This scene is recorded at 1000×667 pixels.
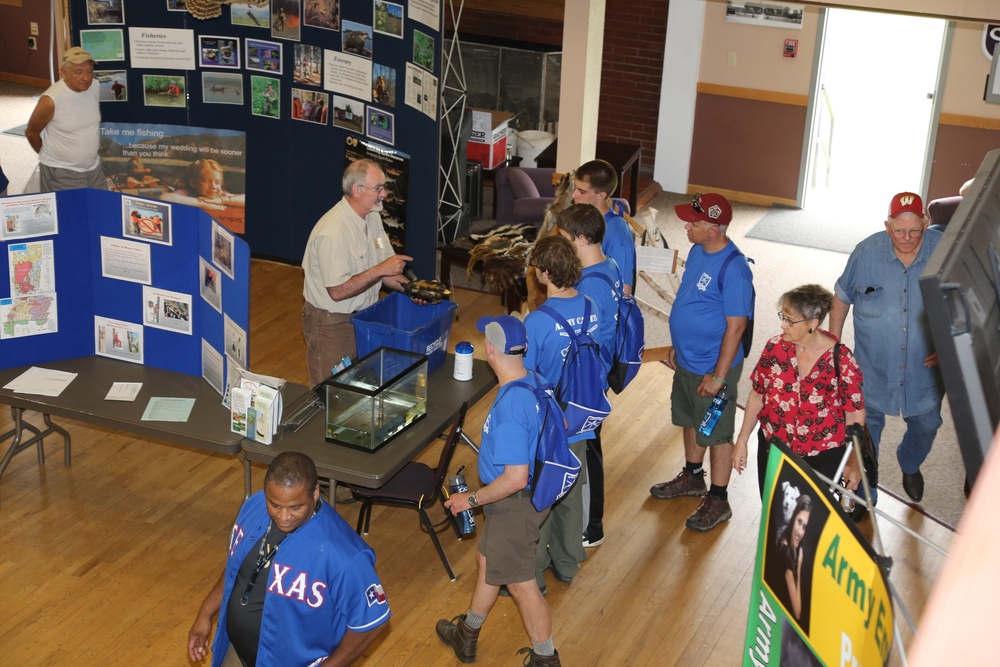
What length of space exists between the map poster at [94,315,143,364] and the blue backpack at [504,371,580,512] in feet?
8.09

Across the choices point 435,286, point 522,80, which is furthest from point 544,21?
point 435,286

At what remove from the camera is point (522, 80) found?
1169 cm

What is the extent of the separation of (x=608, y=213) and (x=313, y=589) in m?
3.15

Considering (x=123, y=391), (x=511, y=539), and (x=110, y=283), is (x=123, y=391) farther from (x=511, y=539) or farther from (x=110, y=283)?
(x=511, y=539)

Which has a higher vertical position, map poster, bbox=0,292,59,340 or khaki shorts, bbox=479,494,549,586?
map poster, bbox=0,292,59,340

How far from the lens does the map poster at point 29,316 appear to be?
5434 millimetres

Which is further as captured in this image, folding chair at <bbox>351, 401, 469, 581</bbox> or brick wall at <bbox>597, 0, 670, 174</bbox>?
brick wall at <bbox>597, 0, 670, 174</bbox>

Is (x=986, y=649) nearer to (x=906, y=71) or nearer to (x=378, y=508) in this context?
(x=378, y=508)

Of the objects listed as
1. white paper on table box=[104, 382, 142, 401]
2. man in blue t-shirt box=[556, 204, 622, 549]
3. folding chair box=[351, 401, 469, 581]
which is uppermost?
man in blue t-shirt box=[556, 204, 622, 549]

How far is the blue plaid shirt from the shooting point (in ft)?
17.0

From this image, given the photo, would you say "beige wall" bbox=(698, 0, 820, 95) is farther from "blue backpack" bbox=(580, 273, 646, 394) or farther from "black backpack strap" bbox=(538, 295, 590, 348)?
"black backpack strap" bbox=(538, 295, 590, 348)

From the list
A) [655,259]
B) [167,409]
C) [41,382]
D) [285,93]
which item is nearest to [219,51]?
[285,93]

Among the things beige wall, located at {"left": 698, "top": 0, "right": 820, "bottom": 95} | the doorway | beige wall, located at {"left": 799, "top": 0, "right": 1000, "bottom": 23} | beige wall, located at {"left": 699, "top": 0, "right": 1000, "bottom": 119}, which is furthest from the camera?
the doorway

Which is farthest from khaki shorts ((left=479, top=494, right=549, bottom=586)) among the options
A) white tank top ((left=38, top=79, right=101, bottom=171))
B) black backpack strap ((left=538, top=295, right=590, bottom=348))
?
white tank top ((left=38, top=79, right=101, bottom=171))
